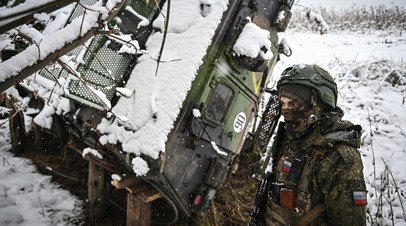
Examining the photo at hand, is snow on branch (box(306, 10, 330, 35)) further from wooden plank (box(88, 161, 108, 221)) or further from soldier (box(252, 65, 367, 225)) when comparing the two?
wooden plank (box(88, 161, 108, 221))

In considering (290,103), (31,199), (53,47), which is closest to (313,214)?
(290,103)

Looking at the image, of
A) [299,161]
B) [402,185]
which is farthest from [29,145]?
[402,185]

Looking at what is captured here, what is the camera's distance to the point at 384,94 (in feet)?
17.9

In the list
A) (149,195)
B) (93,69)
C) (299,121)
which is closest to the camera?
(299,121)

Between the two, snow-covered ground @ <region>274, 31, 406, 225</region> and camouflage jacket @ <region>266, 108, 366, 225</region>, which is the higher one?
snow-covered ground @ <region>274, 31, 406, 225</region>

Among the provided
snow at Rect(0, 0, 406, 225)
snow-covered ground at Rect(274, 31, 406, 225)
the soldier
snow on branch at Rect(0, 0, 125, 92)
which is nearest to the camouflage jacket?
the soldier

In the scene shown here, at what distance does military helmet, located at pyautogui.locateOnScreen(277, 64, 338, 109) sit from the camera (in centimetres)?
194

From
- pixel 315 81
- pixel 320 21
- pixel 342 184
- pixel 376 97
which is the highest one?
pixel 376 97

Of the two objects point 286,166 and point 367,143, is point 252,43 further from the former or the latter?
point 367,143

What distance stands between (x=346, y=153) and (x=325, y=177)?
25cm

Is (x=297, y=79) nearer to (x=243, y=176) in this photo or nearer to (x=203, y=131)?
(x=203, y=131)

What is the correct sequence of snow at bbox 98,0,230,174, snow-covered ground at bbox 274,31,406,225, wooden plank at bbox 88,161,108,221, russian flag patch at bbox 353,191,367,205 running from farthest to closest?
wooden plank at bbox 88,161,108,221 → snow-covered ground at bbox 274,31,406,225 → snow at bbox 98,0,230,174 → russian flag patch at bbox 353,191,367,205

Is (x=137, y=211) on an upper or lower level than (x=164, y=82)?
lower

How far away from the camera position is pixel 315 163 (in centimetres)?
176
